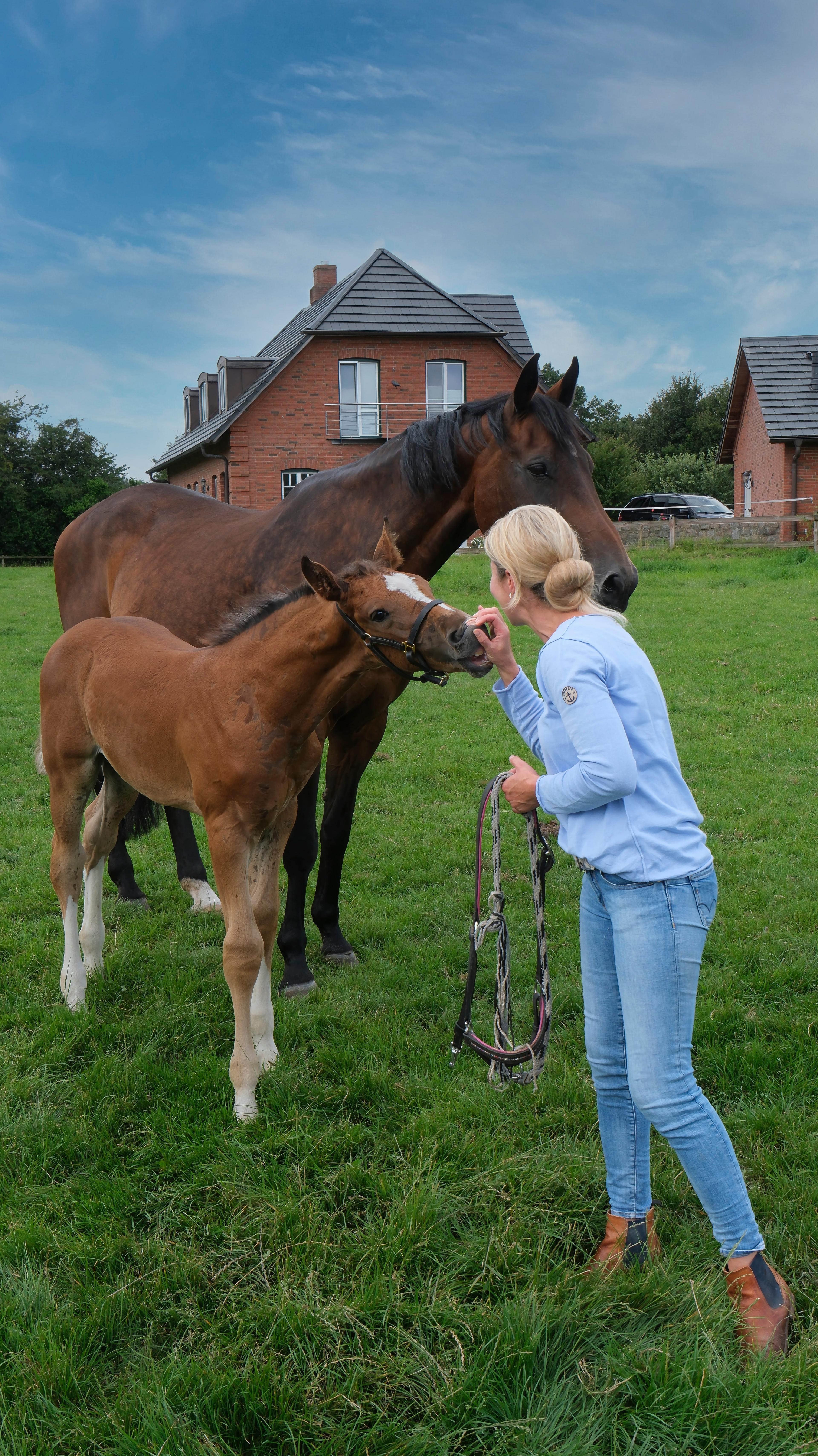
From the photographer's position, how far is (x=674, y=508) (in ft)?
100

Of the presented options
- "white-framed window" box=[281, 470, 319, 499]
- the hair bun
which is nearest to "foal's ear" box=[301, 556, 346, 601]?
the hair bun

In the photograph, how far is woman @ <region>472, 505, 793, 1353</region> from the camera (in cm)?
233

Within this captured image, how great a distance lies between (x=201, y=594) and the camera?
15.7ft

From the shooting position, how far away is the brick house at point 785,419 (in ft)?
90.0

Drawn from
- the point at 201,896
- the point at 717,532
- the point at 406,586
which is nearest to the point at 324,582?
the point at 406,586

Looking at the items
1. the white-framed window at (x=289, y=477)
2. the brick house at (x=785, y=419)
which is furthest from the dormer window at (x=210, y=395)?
the brick house at (x=785, y=419)

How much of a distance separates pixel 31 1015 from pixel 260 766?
1650 mm

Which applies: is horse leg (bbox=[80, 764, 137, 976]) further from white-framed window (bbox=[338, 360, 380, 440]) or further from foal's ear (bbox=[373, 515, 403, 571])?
white-framed window (bbox=[338, 360, 380, 440])

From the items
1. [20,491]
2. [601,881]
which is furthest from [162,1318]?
[20,491]

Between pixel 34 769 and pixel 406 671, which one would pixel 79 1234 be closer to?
pixel 406 671

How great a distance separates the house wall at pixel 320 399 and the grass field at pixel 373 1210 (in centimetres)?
2485

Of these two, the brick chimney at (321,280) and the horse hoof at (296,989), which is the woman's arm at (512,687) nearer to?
the horse hoof at (296,989)

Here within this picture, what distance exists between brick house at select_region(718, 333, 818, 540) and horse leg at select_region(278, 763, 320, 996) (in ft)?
79.0

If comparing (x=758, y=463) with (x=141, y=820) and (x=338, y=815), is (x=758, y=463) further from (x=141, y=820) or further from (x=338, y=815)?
(x=338, y=815)
